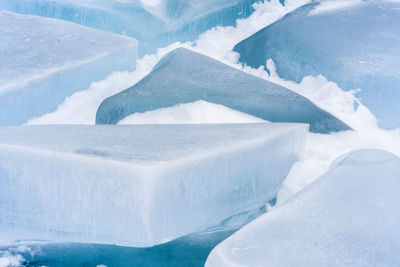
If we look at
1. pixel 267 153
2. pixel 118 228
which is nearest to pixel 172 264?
pixel 118 228

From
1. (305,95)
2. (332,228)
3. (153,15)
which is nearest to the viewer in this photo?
(332,228)

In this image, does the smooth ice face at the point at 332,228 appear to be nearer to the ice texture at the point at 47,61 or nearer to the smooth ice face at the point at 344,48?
the smooth ice face at the point at 344,48

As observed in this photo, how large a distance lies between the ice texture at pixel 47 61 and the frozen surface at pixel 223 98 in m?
0.17

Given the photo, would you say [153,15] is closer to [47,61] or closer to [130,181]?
[47,61]

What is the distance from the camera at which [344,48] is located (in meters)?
1.34

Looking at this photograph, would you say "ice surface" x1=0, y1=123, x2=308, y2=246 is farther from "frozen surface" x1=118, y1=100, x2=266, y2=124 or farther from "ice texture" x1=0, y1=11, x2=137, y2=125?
"ice texture" x1=0, y1=11, x2=137, y2=125

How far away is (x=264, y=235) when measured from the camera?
724mm

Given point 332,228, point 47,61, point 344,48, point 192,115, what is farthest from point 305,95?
point 47,61

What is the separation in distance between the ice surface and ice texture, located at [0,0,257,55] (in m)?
0.87

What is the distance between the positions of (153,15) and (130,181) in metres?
1.12

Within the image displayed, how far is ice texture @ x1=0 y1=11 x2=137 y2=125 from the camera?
1219 millimetres

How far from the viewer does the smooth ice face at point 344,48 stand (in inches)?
48.9

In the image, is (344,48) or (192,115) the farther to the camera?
(344,48)

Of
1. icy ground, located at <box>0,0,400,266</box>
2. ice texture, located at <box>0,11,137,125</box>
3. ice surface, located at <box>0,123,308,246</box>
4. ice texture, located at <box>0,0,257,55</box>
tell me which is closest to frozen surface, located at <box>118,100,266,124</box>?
icy ground, located at <box>0,0,400,266</box>
